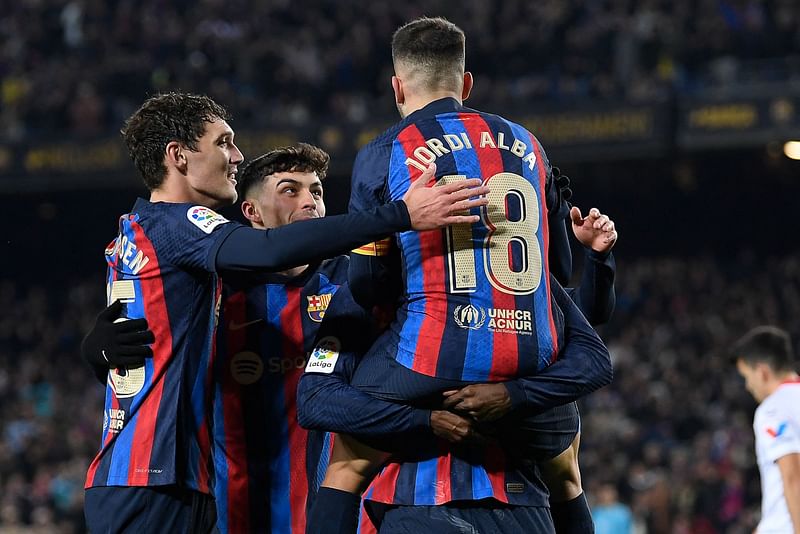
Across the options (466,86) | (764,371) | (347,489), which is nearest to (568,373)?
(347,489)

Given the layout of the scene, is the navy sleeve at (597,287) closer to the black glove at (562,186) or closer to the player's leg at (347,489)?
the black glove at (562,186)

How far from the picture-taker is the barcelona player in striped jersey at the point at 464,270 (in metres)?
3.60

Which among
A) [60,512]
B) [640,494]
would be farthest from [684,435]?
[60,512]

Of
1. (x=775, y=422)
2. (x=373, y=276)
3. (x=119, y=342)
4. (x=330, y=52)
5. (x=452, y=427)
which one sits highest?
(x=330, y=52)

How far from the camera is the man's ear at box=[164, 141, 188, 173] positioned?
4.11m

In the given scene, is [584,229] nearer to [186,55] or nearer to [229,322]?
[229,322]

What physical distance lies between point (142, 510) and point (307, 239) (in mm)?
1000

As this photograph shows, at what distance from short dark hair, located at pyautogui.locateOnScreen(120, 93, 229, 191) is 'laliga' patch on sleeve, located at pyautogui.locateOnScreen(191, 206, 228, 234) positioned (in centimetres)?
27

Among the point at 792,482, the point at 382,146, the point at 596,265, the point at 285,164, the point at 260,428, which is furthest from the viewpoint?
the point at 792,482

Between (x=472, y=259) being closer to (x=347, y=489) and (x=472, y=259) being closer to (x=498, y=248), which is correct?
(x=498, y=248)

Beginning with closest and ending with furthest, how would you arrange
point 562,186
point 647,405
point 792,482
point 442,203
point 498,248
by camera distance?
1. point 442,203
2. point 498,248
3. point 562,186
4. point 792,482
5. point 647,405

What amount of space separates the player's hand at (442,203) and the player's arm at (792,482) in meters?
3.15

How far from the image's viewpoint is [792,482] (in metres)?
5.99

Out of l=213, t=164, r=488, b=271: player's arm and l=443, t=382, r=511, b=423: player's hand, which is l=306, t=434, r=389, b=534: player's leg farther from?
l=213, t=164, r=488, b=271: player's arm
